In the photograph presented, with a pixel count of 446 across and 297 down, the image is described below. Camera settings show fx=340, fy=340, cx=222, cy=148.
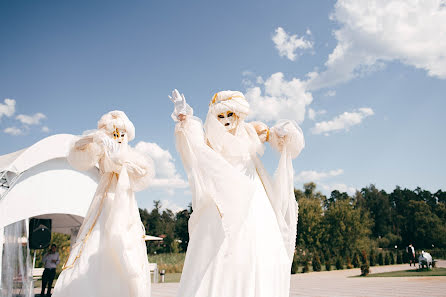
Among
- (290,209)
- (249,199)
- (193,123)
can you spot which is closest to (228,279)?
(249,199)

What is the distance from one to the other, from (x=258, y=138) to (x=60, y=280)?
2703mm

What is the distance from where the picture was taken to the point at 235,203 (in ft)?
9.64

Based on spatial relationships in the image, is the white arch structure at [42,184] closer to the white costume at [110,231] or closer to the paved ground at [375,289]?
the white costume at [110,231]

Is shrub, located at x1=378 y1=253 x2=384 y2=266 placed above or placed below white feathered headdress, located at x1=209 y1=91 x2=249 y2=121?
below

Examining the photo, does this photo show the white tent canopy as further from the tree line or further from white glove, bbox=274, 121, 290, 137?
the tree line

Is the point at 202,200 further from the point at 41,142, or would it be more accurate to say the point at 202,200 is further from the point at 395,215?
the point at 395,215

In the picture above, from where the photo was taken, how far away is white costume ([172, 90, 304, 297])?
2684mm

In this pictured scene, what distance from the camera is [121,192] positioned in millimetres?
4309

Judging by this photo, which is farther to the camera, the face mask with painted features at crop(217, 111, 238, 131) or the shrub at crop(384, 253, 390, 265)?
the shrub at crop(384, 253, 390, 265)

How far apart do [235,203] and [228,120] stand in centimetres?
102

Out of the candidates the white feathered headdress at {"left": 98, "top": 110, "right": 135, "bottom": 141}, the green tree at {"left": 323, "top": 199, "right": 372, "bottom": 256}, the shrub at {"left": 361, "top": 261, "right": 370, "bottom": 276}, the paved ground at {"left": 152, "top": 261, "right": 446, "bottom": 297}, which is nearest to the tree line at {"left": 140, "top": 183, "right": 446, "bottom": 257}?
the green tree at {"left": 323, "top": 199, "right": 372, "bottom": 256}

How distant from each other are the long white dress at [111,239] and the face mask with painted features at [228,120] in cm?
161

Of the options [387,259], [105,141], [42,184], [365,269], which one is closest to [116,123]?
[105,141]

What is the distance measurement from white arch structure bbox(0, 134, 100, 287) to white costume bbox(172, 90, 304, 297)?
5.15 m
